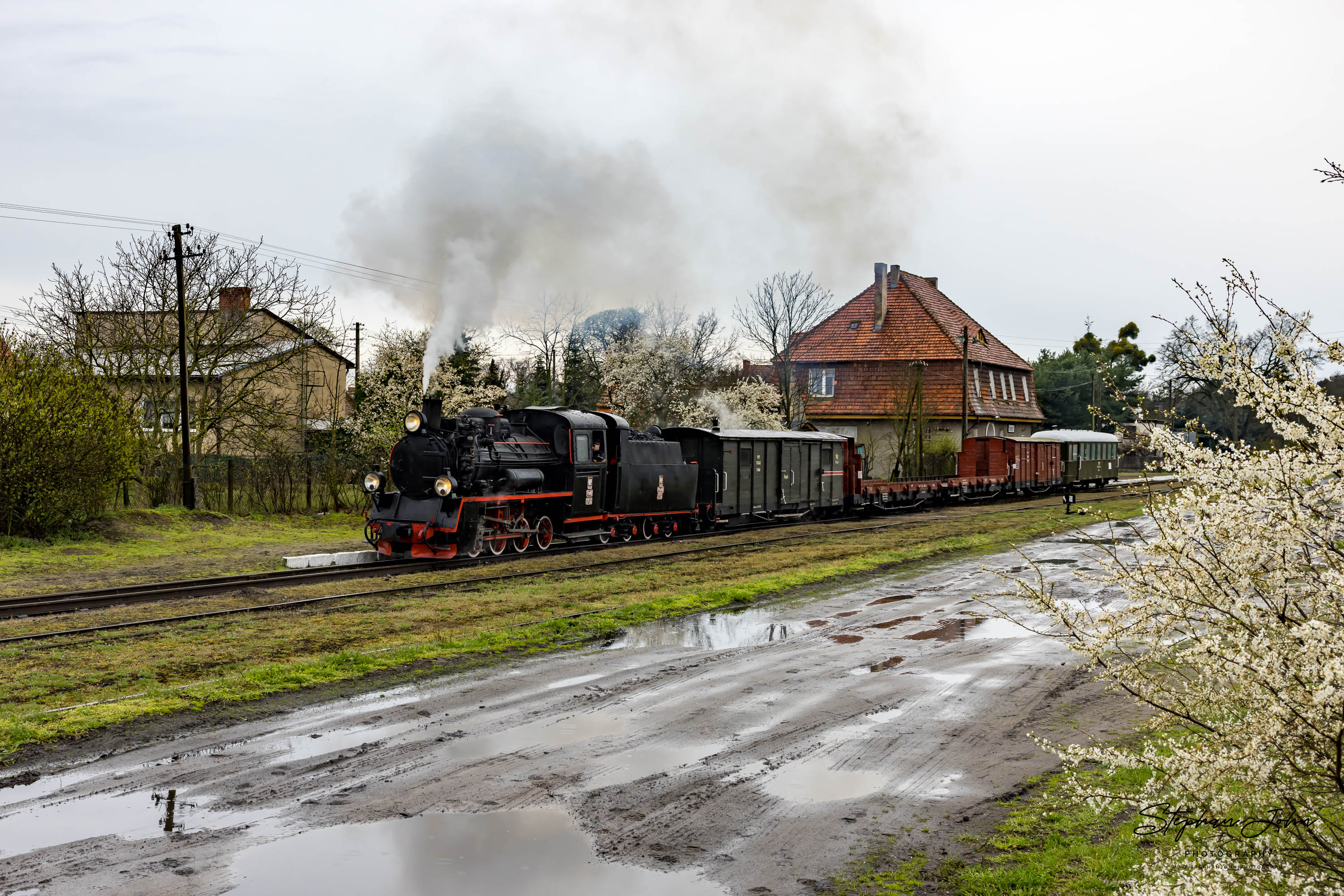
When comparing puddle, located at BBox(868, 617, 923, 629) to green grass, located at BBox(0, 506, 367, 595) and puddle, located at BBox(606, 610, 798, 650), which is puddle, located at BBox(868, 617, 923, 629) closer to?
puddle, located at BBox(606, 610, 798, 650)

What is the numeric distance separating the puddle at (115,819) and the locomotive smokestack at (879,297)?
4607 centimetres

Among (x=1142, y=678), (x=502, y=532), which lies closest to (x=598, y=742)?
(x=1142, y=678)

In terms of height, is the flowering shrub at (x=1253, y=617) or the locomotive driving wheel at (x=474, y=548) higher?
the flowering shrub at (x=1253, y=617)

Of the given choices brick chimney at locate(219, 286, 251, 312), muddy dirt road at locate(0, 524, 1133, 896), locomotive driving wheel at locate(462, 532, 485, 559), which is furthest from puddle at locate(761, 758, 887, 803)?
brick chimney at locate(219, 286, 251, 312)

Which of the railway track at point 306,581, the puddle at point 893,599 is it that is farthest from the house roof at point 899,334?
the puddle at point 893,599

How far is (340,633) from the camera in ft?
38.0

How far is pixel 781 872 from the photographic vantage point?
5.22 meters

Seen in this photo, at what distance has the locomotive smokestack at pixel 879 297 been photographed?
4938 centimetres

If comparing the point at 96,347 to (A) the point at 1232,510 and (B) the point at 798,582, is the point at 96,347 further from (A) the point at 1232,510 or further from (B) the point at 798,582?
(A) the point at 1232,510

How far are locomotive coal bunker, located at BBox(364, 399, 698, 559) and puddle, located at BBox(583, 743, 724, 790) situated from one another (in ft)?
36.9

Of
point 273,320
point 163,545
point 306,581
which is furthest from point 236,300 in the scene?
point 306,581

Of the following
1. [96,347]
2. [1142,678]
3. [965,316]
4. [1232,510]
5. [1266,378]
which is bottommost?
[1142,678]

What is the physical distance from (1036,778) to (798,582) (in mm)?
9523

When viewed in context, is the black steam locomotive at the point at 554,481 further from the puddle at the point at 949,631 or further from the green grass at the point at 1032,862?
the green grass at the point at 1032,862
